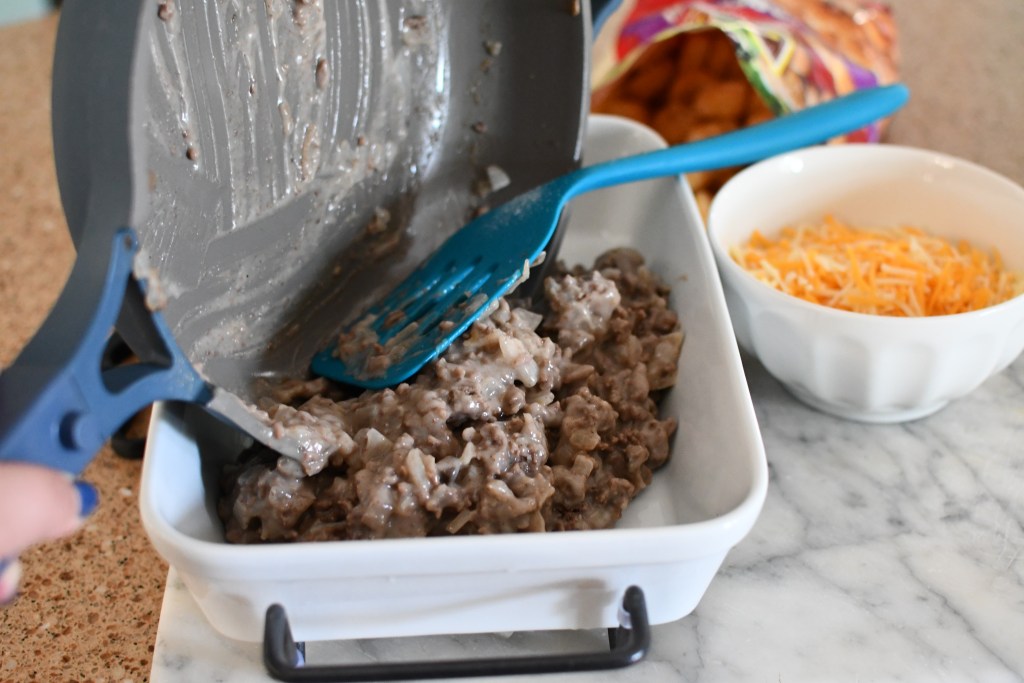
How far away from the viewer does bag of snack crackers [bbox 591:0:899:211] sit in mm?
1122

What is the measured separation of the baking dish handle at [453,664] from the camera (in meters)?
0.59

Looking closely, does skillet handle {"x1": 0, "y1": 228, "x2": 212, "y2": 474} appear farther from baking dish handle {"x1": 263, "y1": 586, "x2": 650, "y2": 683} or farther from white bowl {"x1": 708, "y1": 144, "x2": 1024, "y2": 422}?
white bowl {"x1": 708, "y1": 144, "x2": 1024, "y2": 422}

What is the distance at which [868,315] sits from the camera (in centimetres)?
79

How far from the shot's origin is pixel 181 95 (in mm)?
663

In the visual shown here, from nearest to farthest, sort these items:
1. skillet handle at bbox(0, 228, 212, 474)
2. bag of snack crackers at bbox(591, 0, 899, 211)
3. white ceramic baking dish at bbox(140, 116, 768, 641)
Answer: skillet handle at bbox(0, 228, 212, 474) < white ceramic baking dish at bbox(140, 116, 768, 641) < bag of snack crackers at bbox(591, 0, 899, 211)

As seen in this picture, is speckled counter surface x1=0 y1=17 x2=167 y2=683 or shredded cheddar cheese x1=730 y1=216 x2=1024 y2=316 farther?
shredded cheddar cheese x1=730 y1=216 x2=1024 y2=316

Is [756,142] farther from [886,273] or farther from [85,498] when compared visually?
[85,498]

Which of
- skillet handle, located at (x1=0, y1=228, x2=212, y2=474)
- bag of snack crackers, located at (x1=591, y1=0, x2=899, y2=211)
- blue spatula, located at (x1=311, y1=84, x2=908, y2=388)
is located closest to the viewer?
skillet handle, located at (x1=0, y1=228, x2=212, y2=474)

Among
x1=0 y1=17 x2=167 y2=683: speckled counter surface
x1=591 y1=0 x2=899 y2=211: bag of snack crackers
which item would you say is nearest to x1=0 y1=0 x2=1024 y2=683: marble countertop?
x1=0 y1=17 x2=167 y2=683: speckled counter surface

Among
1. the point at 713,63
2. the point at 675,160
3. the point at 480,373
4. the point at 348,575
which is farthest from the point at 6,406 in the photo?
the point at 713,63

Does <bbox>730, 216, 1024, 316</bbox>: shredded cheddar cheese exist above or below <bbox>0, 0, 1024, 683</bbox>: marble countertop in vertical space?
above

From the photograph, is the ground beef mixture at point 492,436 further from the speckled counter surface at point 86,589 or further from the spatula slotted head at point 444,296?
the speckled counter surface at point 86,589

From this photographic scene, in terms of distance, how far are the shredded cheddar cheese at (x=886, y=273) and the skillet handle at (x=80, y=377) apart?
0.60 metres

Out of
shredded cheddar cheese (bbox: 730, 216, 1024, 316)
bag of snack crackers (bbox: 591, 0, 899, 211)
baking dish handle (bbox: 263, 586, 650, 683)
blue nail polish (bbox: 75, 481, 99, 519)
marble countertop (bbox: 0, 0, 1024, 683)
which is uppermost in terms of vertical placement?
blue nail polish (bbox: 75, 481, 99, 519)
